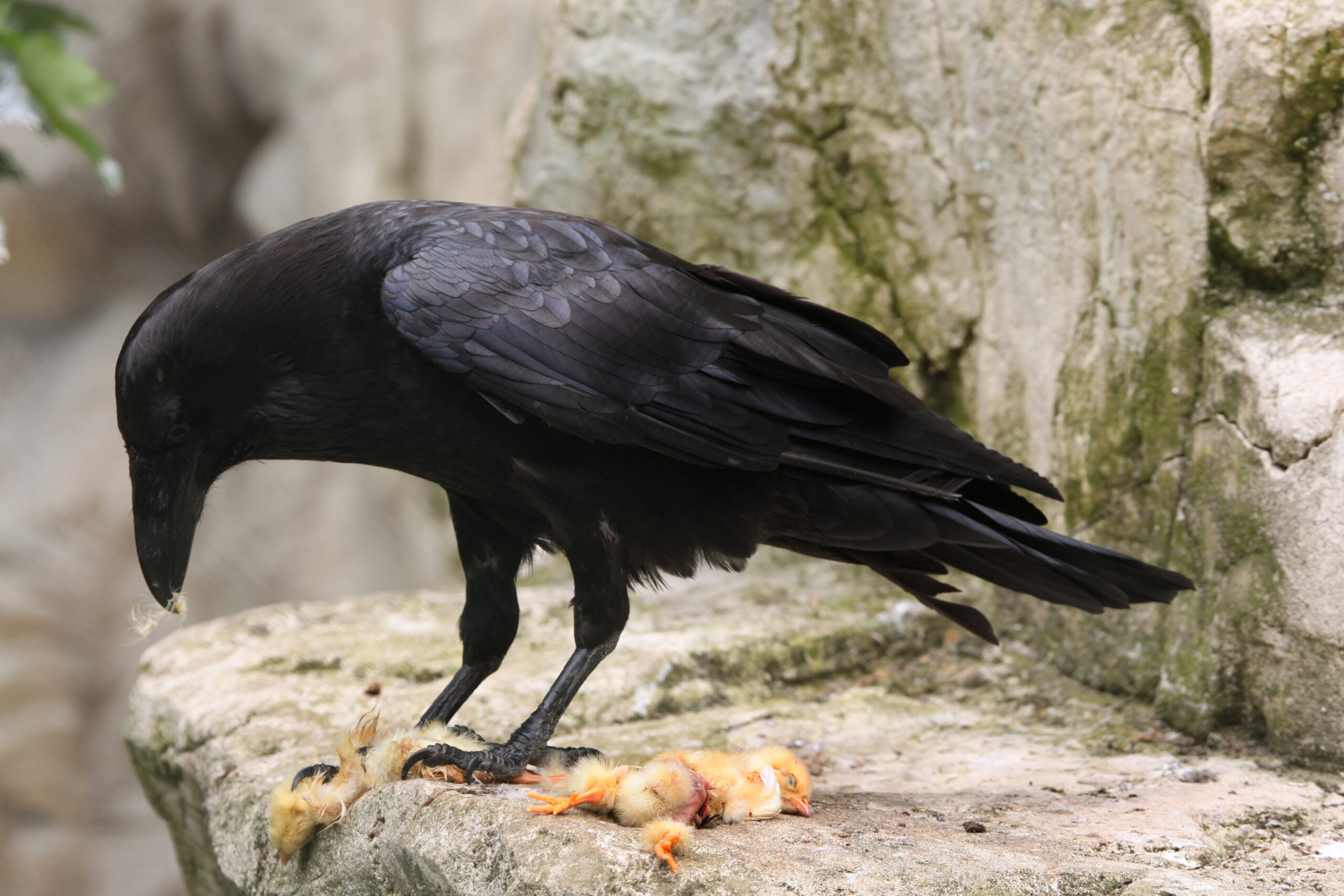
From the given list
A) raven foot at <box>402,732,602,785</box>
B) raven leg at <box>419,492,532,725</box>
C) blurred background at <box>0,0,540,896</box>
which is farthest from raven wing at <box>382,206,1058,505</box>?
blurred background at <box>0,0,540,896</box>

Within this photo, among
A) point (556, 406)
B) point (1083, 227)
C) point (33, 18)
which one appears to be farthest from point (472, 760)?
point (1083, 227)

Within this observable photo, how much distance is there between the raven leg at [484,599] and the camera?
102 inches

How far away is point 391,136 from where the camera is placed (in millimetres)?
6668

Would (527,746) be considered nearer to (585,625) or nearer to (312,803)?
(585,625)

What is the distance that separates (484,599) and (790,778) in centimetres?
82

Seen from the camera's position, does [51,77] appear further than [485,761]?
No

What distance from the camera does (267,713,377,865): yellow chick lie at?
81.9 inches

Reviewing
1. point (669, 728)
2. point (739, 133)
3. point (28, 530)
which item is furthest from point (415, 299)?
point (28, 530)

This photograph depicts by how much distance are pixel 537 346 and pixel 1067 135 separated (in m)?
1.80

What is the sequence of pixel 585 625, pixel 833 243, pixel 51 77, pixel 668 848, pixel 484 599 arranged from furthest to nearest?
pixel 833 243 < pixel 484 599 < pixel 585 625 < pixel 51 77 < pixel 668 848

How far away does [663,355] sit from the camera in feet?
7.51

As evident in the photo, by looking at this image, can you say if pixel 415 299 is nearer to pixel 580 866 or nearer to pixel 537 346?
pixel 537 346

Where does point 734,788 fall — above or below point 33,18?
below

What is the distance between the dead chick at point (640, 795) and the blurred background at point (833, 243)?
145 cm
